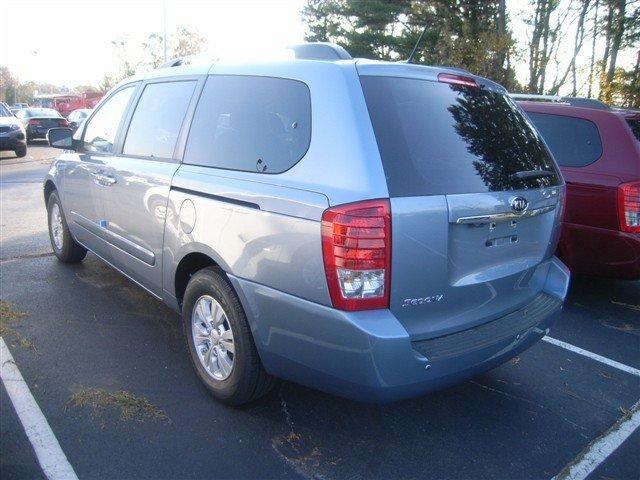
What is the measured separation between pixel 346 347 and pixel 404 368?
26cm

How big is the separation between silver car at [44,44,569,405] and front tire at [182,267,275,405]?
0.01 metres

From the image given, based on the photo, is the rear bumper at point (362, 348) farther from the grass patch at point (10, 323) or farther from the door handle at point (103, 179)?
the grass patch at point (10, 323)

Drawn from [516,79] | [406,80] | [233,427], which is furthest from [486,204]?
[516,79]

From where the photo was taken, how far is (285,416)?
3.12 meters

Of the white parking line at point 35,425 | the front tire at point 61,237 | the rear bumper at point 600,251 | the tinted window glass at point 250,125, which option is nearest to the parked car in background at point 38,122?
the front tire at point 61,237

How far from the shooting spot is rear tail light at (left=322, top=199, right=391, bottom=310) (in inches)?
93.2

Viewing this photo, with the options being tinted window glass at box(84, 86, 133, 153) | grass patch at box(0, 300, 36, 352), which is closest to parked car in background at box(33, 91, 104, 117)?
tinted window glass at box(84, 86, 133, 153)

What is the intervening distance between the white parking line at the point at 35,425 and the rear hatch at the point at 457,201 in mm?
1688

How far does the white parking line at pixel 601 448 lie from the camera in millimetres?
2727

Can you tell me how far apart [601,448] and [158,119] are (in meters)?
3.29

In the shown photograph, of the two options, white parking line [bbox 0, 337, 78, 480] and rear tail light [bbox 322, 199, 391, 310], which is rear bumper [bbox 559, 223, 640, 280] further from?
white parking line [bbox 0, 337, 78, 480]

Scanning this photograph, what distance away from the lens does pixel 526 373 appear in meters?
3.73

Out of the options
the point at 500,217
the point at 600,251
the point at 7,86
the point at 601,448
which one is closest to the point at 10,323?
the point at 500,217

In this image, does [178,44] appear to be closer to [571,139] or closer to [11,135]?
[11,135]
